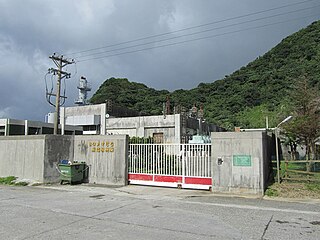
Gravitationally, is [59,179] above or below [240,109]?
below

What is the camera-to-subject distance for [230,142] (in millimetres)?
11719

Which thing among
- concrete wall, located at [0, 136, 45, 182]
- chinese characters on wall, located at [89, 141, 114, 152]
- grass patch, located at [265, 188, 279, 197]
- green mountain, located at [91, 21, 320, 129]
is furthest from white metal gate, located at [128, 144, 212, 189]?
green mountain, located at [91, 21, 320, 129]

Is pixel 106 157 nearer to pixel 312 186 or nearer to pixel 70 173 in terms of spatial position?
pixel 70 173

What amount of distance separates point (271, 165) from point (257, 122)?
3272 centimetres

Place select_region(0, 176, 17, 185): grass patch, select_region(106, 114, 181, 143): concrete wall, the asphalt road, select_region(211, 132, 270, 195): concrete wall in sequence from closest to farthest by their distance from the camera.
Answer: the asphalt road → select_region(211, 132, 270, 195): concrete wall → select_region(0, 176, 17, 185): grass patch → select_region(106, 114, 181, 143): concrete wall

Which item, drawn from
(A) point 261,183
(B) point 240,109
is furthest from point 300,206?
(B) point 240,109

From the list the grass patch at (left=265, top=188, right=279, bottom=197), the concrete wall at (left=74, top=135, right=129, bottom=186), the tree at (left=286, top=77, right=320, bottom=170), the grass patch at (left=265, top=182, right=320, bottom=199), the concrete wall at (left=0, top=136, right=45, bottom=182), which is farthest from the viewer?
the tree at (left=286, top=77, right=320, bottom=170)

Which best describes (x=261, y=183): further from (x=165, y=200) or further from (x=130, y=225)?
(x=130, y=225)

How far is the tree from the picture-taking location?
49.6 ft

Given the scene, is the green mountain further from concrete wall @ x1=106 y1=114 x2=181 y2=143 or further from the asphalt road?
the asphalt road

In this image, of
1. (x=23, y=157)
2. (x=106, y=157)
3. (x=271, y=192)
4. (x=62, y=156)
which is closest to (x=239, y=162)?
(x=271, y=192)

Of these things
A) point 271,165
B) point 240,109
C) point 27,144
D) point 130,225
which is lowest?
point 130,225

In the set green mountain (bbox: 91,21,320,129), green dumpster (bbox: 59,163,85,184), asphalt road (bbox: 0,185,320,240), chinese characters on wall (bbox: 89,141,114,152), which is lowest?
asphalt road (bbox: 0,185,320,240)

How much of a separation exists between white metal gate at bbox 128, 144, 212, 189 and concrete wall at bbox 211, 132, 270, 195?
488 millimetres
